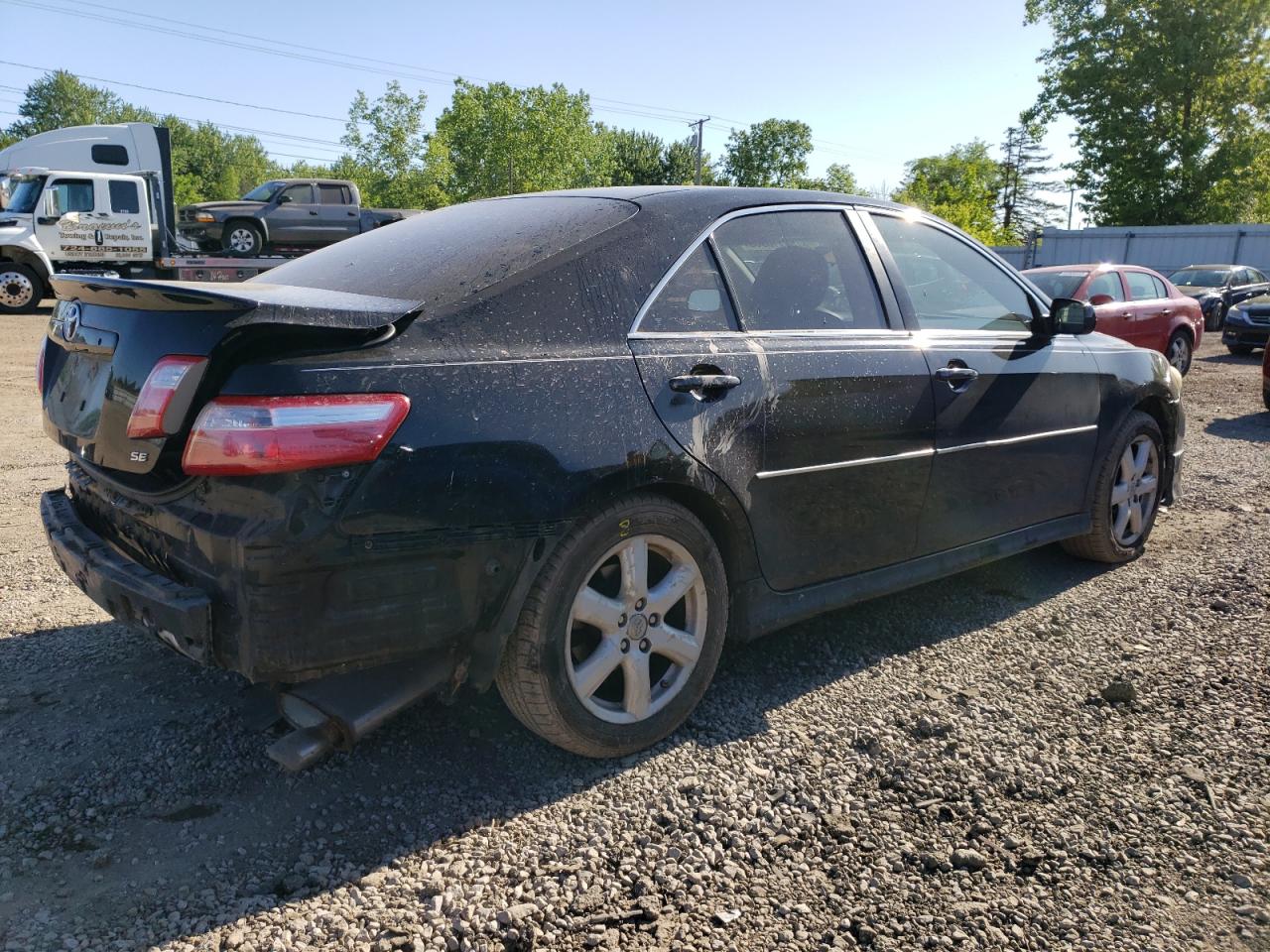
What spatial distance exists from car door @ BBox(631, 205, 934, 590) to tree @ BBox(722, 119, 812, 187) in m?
81.8

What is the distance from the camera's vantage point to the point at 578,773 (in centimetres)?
283

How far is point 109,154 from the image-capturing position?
19.2 m

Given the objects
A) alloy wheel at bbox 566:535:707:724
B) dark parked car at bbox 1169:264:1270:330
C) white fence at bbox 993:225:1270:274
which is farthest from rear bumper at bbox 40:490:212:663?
white fence at bbox 993:225:1270:274

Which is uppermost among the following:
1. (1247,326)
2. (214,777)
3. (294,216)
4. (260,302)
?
(294,216)

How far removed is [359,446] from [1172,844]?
2.34 meters

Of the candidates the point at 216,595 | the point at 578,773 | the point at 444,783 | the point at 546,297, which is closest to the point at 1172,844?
the point at 578,773

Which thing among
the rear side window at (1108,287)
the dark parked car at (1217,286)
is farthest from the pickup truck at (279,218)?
the dark parked car at (1217,286)

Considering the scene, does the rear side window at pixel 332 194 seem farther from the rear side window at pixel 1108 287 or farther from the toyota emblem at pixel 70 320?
the toyota emblem at pixel 70 320

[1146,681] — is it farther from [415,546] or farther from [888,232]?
[415,546]

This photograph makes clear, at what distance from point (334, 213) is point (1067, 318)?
24.7 metres

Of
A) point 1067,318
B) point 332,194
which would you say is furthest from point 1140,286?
point 332,194

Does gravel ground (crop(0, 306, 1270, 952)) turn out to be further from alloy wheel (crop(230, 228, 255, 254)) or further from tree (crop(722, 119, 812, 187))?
tree (crop(722, 119, 812, 187))

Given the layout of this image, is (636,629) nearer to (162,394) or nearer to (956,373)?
(162,394)

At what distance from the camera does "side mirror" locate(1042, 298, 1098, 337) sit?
423 cm
